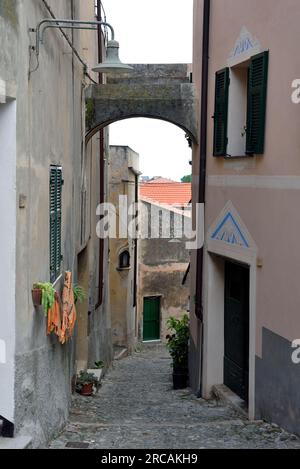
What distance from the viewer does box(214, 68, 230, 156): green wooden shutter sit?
9844 mm

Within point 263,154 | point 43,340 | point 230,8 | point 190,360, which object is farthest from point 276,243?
point 190,360

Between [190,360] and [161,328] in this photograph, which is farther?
[161,328]

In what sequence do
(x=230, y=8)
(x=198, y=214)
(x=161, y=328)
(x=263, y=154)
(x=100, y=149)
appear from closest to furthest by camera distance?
1. (x=263, y=154)
2. (x=230, y=8)
3. (x=198, y=214)
4. (x=100, y=149)
5. (x=161, y=328)

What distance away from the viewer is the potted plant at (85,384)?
1086 centimetres

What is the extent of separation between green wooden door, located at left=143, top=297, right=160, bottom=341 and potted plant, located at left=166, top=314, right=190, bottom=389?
1315cm

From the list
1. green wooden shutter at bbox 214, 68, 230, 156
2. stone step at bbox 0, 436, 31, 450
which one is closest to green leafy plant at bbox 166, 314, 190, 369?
green wooden shutter at bbox 214, 68, 230, 156

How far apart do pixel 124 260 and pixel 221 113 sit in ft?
38.8

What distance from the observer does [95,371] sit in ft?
42.3

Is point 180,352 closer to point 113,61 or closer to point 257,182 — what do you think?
point 257,182

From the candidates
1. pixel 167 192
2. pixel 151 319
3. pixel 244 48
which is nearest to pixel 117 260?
pixel 151 319

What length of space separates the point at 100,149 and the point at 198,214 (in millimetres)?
4153

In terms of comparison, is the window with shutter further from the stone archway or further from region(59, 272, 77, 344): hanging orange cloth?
the stone archway

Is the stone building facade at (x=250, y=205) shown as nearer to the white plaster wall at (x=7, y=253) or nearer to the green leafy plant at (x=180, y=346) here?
the green leafy plant at (x=180, y=346)

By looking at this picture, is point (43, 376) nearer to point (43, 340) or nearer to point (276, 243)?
point (43, 340)
